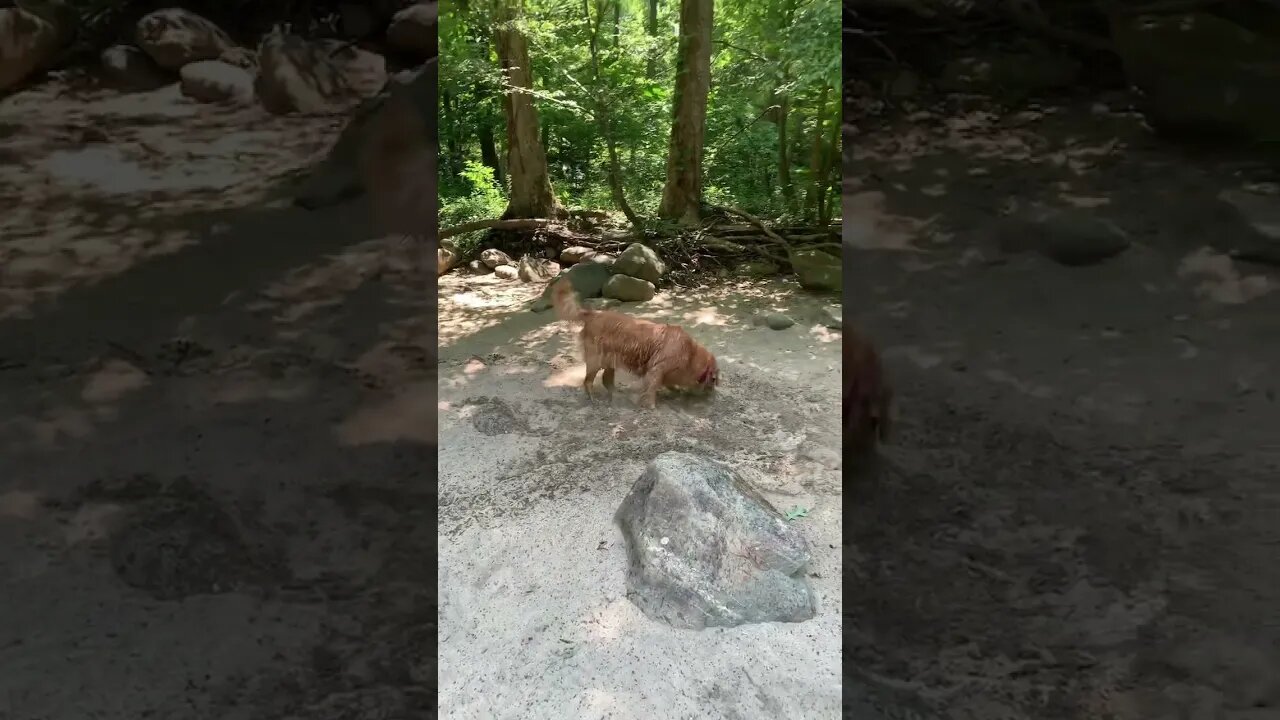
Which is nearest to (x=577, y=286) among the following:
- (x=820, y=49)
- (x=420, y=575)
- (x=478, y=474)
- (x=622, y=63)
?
(x=820, y=49)

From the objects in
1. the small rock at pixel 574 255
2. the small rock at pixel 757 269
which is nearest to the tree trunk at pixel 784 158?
the small rock at pixel 757 269

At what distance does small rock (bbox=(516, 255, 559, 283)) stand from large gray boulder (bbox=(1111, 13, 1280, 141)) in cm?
723

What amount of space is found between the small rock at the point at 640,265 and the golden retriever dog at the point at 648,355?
109 inches

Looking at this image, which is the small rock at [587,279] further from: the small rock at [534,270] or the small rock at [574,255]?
the small rock at [574,255]

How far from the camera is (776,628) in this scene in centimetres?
245

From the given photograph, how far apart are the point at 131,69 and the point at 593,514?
2.69m

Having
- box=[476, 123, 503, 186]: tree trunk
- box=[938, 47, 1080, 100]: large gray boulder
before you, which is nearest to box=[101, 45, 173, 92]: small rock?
box=[938, 47, 1080, 100]: large gray boulder

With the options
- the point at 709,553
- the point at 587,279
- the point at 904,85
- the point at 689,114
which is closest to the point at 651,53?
the point at 689,114

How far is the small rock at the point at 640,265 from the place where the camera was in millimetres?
7586

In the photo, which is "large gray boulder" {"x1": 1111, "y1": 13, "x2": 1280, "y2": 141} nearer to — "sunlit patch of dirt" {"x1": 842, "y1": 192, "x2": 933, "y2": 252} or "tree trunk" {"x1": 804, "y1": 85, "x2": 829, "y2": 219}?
"sunlit patch of dirt" {"x1": 842, "y1": 192, "x2": 933, "y2": 252}

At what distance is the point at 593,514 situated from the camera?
11.0 ft

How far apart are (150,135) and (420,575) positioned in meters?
0.74

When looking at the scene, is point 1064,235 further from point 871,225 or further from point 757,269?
point 757,269

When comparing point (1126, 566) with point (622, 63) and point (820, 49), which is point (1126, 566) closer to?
point (820, 49)
